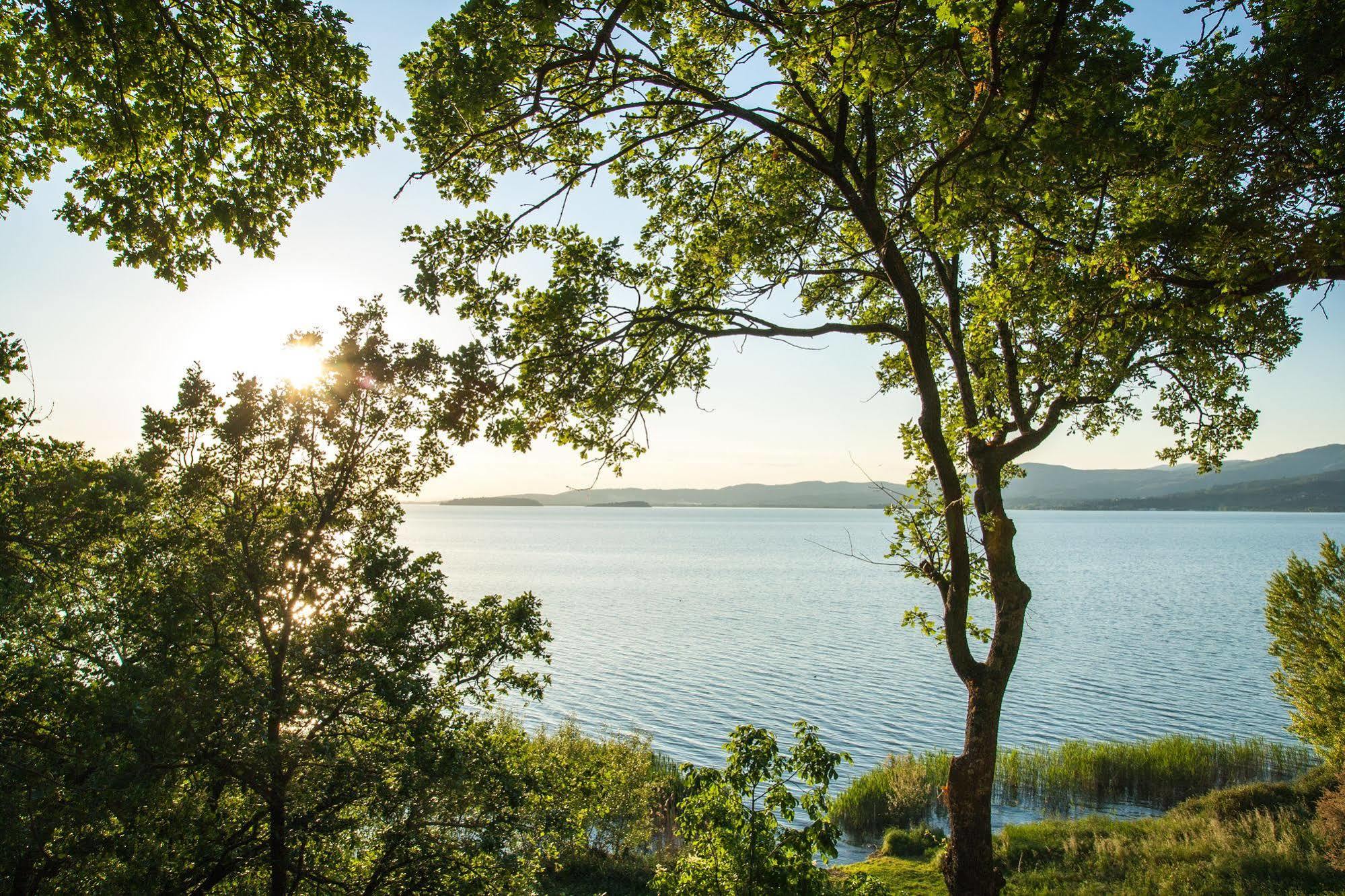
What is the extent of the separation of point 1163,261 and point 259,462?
1114cm

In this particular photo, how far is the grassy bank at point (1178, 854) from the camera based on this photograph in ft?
44.6

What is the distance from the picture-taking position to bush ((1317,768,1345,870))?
13.7 meters

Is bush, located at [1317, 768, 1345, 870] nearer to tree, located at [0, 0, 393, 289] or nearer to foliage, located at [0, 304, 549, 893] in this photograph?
foliage, located at [0, 304, 549, 893]

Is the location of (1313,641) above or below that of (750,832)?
below

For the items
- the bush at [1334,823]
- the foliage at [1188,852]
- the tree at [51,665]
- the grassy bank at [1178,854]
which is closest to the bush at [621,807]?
the grassy bank at [1178,854]

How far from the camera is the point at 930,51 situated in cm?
648

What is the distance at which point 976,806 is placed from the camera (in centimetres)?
1007

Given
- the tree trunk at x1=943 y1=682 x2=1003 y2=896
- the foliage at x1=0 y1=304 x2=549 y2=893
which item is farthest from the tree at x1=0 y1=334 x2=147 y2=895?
the tree trunk at x1=943 y1=682 x2=1003 y2=896

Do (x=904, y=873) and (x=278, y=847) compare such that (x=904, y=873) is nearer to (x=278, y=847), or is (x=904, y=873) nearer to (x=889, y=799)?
(x=889, y=799)

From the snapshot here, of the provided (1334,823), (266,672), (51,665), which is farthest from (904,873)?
(51,665)

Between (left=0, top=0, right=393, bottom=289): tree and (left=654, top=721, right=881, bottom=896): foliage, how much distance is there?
6.84m

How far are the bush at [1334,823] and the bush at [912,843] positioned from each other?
714cm

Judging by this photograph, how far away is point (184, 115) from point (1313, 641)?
2678cm

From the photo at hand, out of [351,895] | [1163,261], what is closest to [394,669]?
[351,895]
